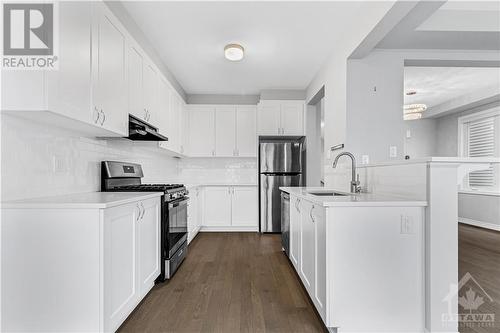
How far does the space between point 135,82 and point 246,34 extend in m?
1.30

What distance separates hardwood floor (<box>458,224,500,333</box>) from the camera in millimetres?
2078

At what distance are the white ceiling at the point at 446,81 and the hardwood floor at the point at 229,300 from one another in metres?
3.69

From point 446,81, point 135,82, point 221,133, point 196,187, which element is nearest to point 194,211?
point 196,187

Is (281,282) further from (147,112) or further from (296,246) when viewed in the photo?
(147,112)

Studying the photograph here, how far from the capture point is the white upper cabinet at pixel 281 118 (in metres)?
4.86

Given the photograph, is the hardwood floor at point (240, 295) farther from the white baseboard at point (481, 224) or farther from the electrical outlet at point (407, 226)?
the white baseboard at point (481, 224)

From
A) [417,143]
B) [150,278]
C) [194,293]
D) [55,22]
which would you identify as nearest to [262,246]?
[194,293]

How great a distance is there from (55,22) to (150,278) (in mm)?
1985

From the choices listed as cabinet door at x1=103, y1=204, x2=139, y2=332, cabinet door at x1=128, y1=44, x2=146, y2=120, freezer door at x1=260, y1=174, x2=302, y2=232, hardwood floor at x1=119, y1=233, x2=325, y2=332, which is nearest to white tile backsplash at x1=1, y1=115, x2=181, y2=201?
cabinet door at x1=128, y1=44, x2=146, y2=120

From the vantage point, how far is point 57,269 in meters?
1.51

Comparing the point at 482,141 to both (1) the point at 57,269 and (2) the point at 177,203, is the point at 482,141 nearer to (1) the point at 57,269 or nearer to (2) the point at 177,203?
(2) the point at 177,203

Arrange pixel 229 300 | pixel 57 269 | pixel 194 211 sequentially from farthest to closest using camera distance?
pixel 194 211
pixel 229 300
pixel 57 269

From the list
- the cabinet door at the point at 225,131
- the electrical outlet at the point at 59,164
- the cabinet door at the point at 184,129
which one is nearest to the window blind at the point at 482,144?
the cabinet door at the point at 225,131

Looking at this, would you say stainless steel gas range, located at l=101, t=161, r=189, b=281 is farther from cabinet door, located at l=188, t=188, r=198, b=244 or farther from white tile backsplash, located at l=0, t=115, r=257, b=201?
cabinet door, located at l=188, t=188, r=198, b=244
